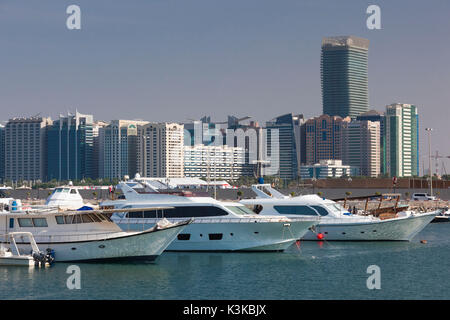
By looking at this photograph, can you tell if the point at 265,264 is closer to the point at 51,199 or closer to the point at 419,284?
the point at 419,284

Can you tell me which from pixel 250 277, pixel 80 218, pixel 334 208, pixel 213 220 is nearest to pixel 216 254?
pixel 213 220

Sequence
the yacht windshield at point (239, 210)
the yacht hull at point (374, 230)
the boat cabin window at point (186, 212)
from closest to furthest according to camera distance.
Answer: the boat cabin window at point (186, 212) → the yacht windshield at point (239, 210) → the yacht hull at point (374, 230)

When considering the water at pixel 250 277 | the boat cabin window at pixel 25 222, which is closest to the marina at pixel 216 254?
the water at pixel 250 277

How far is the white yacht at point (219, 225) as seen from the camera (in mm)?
46406

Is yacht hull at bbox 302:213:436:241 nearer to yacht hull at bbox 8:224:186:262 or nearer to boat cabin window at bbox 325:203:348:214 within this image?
boat cabin window at bbox 325:203:348:214

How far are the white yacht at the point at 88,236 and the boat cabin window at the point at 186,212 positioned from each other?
5137mm

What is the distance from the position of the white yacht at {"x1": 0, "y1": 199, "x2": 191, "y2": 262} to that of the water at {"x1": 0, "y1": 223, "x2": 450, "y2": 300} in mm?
754

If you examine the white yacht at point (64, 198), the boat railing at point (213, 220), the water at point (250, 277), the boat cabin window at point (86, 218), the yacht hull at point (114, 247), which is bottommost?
the water at point (250, 277)

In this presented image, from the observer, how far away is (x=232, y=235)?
46.5 m

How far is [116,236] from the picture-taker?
4122 centimetres

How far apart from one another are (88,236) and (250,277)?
9215 millimetres

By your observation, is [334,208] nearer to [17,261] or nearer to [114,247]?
[114,247]

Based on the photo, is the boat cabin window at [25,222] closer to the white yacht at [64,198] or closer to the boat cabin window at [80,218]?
the boat cabin window at [80,218]
